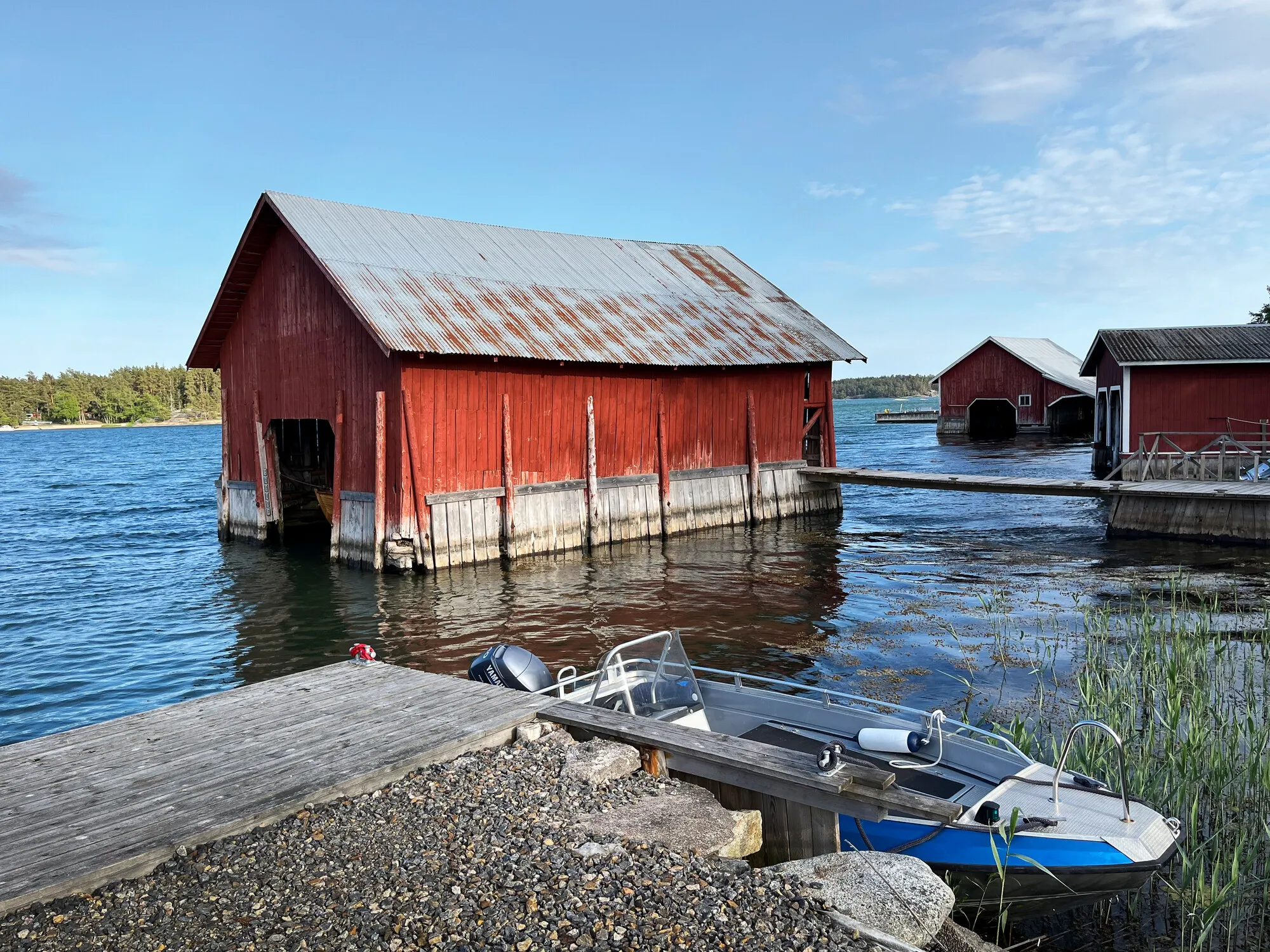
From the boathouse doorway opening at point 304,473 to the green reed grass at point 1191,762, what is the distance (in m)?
19.0

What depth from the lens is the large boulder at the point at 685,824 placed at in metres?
5.16

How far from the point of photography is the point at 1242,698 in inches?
382

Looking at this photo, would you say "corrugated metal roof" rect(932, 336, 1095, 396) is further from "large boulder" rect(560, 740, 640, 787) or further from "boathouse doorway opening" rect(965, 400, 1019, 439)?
"large boulder" rect(560, 740, 640, 787)

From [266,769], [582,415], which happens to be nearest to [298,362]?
[582,415]

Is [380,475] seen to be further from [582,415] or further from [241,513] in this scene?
[241,513]

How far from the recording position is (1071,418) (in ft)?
200

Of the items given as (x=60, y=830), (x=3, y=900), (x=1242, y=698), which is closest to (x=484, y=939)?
(x=3, y=900)

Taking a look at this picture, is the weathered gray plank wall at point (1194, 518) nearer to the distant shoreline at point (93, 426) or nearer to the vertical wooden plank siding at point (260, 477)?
the vertical wooden plank siding at point (260, 477)

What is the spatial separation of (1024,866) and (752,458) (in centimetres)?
1888

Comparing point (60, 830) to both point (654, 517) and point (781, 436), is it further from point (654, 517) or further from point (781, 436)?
point (781, 436)

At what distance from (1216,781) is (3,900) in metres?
7.47

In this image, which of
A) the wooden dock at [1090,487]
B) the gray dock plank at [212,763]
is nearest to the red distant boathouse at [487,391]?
the wooden dock at [1090,487]

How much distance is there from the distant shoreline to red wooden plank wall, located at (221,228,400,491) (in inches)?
5558

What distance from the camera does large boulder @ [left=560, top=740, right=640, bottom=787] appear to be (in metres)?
6.02
